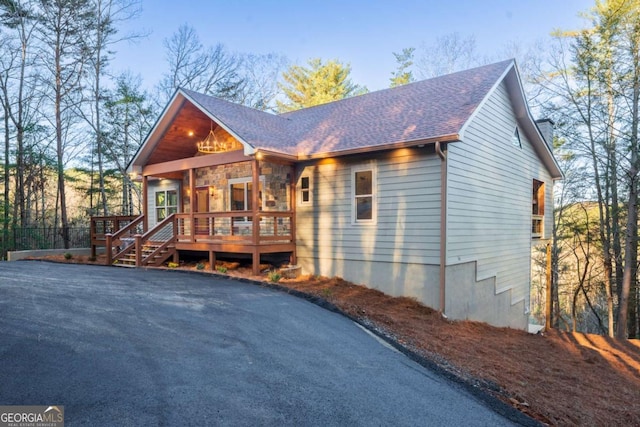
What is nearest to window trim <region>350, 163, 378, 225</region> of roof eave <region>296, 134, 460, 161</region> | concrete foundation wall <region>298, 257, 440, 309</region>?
roof eave <region>296, 134, 460, 161</region>

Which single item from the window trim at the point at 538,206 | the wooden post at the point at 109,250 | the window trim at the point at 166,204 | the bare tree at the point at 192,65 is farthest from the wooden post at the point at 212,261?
the bare tree at the point at 192,65

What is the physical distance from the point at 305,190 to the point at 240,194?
2630 millimetres

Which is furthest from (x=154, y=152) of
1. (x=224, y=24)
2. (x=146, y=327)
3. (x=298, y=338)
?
(x=224, y=24)

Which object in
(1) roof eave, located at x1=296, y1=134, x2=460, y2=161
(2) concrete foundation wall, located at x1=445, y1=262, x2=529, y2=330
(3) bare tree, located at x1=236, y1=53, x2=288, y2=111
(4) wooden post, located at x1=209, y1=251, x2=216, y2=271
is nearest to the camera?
(1) roof eave, located at x1=296, y1=134, x2=460, y2=161

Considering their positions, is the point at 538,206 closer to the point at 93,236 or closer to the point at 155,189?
the point at 155,189

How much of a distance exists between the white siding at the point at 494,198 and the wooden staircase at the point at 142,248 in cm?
831

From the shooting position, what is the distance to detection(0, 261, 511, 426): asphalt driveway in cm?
318

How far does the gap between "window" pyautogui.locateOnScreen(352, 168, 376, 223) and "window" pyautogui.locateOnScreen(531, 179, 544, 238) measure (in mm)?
8032

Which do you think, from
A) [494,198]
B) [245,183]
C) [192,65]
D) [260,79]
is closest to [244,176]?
[245,183]

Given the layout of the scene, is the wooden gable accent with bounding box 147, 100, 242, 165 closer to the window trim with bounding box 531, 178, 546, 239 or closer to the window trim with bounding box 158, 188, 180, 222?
the window trim with bounding box 158, 188, 180, 222

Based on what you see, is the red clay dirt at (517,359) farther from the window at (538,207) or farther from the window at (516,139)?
the window at (516,139)

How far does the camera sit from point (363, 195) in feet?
31.6

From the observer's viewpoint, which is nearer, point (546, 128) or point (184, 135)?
point (184, 135)

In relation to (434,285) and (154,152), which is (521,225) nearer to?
(434,285)
